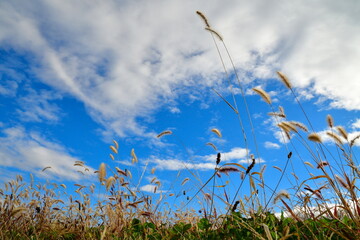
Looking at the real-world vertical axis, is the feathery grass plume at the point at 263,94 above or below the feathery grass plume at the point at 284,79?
below

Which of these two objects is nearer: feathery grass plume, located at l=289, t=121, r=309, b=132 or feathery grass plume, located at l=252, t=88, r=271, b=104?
feathery grass plume, located at l=289, t=121, r=309, b=132

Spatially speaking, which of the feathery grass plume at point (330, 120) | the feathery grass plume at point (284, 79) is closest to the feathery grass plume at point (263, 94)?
the feathery grass plume at point (284, 79)

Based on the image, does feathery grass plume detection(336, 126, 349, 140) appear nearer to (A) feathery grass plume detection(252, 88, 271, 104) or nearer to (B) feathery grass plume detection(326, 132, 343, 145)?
(B) feathery grass plume detection(326, 132, 343, 145)

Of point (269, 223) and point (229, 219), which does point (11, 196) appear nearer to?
point (229, 219)

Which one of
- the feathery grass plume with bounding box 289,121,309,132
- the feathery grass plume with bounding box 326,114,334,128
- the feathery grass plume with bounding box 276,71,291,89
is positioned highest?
the feathery grass plume with bounding box 276,71,291,89

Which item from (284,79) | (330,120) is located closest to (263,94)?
(284,79)

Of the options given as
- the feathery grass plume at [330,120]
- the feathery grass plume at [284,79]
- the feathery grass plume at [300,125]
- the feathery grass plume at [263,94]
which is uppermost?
the feathery grass plume at [284,79]

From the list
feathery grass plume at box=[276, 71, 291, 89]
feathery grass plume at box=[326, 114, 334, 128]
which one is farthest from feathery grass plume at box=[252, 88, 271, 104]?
feathery grass plume at box=[326, 114, 334, 128]

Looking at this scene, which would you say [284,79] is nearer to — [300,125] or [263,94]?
[263,94]

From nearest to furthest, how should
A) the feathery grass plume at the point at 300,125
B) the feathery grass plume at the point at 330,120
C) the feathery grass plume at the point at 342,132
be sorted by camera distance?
the feathery grass plume at the point at 300,125 < the feathery grass plume at the point at 342,132 < the feathery grass plume at the point at 330,120

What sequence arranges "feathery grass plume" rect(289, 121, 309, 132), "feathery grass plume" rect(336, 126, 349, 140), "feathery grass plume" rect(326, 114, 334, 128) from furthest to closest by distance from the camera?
"feathery grass plume" rect(326, 114, 334, 128), "feathery grass plume" rect(336, 126, 349, 140), "feathery grass plume" rect(289, 121, 309, 132)

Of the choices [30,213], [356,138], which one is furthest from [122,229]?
[356,138]

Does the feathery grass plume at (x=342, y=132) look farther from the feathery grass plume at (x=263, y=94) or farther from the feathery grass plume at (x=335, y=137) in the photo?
the feathery grass plume at (x=263, y=94)

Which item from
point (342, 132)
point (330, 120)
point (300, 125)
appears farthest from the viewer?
point (330, 120)
